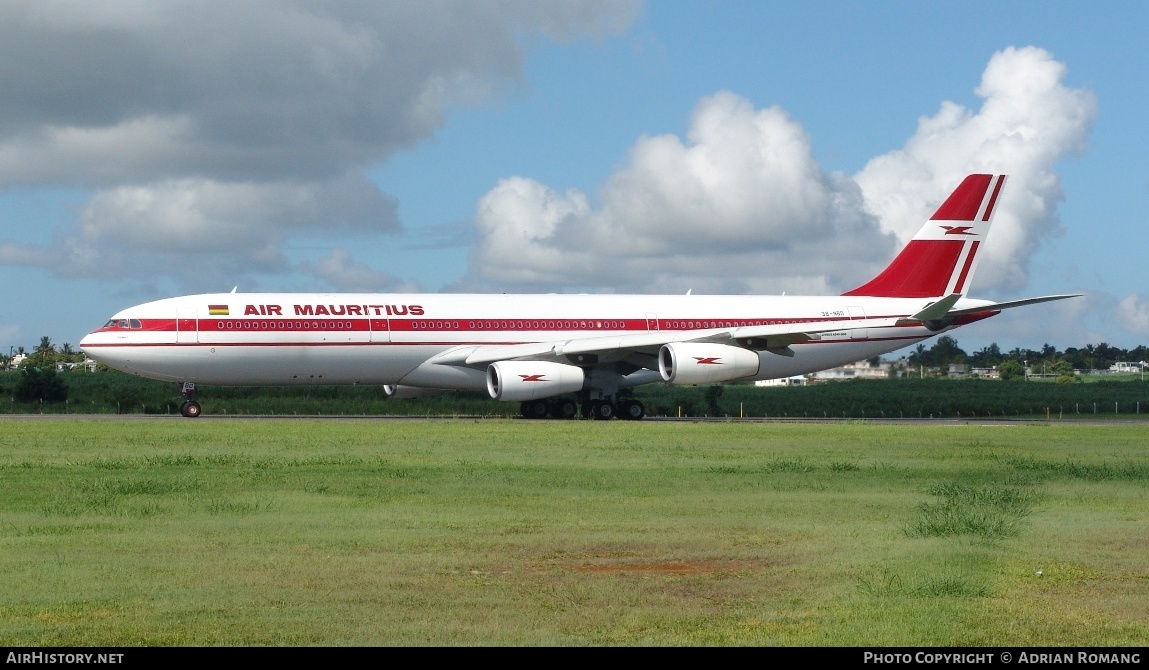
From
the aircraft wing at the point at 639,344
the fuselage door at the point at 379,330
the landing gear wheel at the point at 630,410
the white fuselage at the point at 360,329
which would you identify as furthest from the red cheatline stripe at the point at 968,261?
the fuselage door at the point at 379,330

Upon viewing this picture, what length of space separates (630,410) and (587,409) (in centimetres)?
145

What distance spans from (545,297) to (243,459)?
21.5m

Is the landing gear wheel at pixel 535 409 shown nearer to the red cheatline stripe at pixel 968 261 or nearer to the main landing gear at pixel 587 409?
the main landing gear at pixel 587 409

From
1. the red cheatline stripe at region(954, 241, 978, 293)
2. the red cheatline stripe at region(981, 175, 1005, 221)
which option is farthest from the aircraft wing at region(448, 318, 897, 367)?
the red cheatline stripe at region(981, 175, 1005, 221)

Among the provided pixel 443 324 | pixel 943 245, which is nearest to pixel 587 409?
pixel 443 324

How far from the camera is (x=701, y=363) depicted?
37969 mm

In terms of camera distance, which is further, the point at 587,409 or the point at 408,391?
the point at 408,391

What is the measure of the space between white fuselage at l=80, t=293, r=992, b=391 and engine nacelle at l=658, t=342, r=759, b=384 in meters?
2.06

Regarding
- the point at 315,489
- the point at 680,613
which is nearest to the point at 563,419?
the point at 315,489

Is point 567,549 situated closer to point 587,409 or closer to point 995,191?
point 587,409

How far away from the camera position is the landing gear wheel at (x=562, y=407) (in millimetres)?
41688

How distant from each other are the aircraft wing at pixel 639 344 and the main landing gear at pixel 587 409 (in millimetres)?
2173
